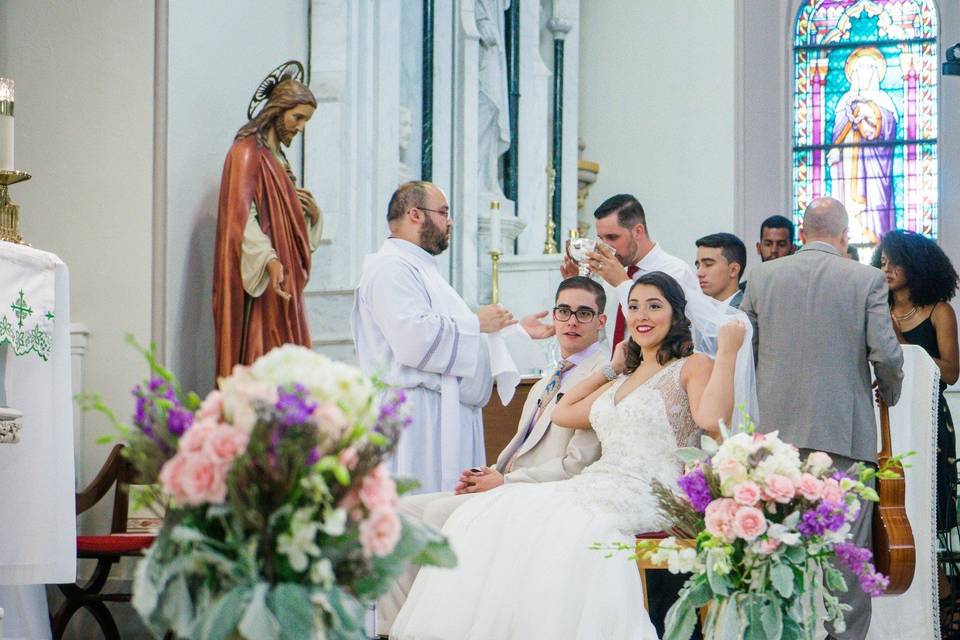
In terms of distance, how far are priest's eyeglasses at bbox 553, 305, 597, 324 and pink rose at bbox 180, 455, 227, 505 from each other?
331 centimetres

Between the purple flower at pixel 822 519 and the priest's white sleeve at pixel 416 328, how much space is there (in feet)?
9.42

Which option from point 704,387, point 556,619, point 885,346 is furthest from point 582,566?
point 885,346

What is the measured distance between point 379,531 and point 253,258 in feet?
13.6

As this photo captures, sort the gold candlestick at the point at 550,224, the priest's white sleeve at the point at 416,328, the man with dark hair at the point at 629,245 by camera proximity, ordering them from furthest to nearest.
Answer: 1. the gold candlestick at the point at 550,224
2. the priest's white sleeve at the point at 416,328
3. the man with dark hair at the point at 629,245

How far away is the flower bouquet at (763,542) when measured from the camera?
11.1 feet

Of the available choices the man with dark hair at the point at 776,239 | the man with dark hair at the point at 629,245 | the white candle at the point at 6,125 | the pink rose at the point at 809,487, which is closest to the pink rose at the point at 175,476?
the pink rose at the point at 809,487

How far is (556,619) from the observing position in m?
4.40

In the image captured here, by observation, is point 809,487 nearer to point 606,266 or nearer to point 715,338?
point 715,338

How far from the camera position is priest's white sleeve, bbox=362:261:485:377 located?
6.09 m

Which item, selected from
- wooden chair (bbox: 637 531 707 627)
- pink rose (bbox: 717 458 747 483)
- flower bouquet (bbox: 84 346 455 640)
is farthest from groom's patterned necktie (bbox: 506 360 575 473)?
flower bouquet (bbox: 84 346 455 640)

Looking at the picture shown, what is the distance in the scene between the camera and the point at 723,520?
3.39m

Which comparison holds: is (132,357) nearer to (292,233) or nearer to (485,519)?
(292,233)

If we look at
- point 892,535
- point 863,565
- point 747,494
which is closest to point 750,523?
point 747,494

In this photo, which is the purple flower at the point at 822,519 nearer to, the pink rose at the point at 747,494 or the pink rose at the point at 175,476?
the pink rose at the point at 747,494
